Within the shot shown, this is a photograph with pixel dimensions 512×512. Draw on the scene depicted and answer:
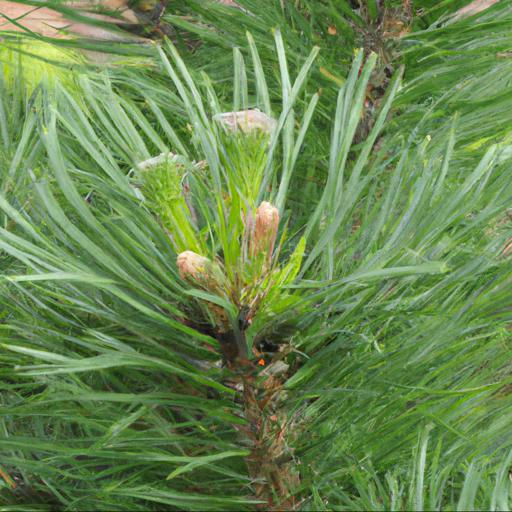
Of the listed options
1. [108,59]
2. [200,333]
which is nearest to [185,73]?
[200,333]

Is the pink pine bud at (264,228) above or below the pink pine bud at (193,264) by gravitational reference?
above

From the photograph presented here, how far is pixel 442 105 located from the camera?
1.70 ft

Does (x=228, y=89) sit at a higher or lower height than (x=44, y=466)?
higher

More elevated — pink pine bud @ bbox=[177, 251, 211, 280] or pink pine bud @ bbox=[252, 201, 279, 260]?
pink pine bud @ bbox=[252, 201, 279, 260]

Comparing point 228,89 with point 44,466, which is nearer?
point 44,466

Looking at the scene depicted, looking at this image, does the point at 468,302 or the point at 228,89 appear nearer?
the point at 468,302

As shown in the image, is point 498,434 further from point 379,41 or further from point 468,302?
point 379,41

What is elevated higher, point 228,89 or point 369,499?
point 228,89

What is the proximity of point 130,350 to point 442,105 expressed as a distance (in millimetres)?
311

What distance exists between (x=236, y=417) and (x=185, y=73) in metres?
0.16

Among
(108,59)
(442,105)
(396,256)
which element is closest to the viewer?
(396,256)

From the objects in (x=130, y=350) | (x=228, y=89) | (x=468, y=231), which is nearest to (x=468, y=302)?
(x=468, y=231)

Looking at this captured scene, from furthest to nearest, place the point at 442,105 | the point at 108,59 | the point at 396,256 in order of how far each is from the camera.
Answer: the point at 108,59 < the point at 442,105 < the point at 396,256

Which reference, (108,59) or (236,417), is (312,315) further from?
(108,59)
